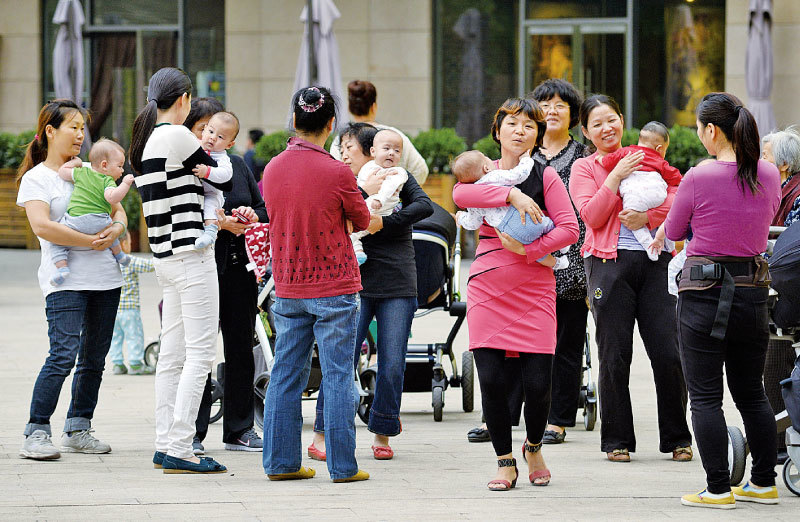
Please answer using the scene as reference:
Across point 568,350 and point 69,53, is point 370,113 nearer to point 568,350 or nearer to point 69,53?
point 568,350

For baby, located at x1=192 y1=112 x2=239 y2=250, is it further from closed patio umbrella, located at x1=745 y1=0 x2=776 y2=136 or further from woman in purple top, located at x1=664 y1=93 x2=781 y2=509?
closed patio umbrella, located at x1=745 y1=0 x2=776 y2=136

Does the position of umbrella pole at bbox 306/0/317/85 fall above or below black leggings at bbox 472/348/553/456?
above

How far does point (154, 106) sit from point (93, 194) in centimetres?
84

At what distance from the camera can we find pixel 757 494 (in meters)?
5.82

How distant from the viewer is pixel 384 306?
7.02 m

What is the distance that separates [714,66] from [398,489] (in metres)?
16.1

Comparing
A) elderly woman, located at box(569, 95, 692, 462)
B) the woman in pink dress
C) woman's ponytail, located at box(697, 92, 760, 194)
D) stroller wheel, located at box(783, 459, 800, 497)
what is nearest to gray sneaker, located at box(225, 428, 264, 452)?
the woman in pink dress

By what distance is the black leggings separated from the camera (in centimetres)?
611

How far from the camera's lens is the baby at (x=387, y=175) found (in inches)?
270

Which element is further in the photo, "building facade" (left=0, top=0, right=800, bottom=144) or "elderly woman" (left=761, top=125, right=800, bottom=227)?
"building facade" (left=0, top=0, right=800, bottom=144)

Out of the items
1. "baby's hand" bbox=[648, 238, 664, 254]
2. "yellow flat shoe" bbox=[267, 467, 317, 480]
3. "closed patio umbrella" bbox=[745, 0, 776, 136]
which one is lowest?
"yellow flat shoe" bbox=[267, 467, 317, 480]

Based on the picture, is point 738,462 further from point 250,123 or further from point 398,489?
point 250,123

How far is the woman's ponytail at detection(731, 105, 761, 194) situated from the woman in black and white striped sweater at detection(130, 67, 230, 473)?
2.47 m

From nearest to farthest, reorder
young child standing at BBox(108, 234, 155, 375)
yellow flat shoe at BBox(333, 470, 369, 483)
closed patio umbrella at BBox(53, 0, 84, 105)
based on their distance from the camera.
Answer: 1. yellow flat shoe at BBox(333, 470, 369, 483)
2. young child standing at BBox(108, 234, 155, 375)
3. closed patio umbrella at BBox(53, 0, 84, 105)
